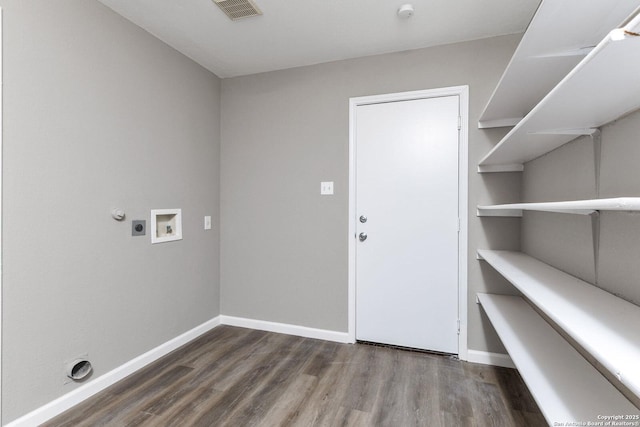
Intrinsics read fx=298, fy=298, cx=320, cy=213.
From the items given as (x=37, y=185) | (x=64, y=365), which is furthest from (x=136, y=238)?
(x=64, y=365)

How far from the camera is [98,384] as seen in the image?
193 cm

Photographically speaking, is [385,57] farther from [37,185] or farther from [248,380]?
[248,380]

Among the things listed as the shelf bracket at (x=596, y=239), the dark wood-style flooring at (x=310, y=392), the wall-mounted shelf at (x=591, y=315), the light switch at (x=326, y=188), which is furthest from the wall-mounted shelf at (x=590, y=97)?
the dark wood-style flooring at (x=310, y=392)

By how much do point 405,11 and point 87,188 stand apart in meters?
2.36

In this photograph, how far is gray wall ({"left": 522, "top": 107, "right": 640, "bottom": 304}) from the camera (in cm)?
114

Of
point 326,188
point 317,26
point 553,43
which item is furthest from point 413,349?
point 317,26

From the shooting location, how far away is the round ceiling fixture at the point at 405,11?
1.96 metres

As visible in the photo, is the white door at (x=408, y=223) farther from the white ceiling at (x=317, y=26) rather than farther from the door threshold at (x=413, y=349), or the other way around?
the white ceiling at (x=317, y=26)

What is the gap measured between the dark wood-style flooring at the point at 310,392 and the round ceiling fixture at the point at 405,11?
251cm

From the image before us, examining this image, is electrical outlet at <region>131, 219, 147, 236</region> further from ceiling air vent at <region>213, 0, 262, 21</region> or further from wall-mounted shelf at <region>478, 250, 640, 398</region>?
wall-mounted shelf at <region>478, 250, 640, 398</region>

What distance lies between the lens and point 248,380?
208 cm

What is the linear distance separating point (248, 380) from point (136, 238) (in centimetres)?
131

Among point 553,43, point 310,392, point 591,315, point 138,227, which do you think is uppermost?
point 553,43

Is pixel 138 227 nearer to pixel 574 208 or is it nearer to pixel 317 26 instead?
pixel 317 26
